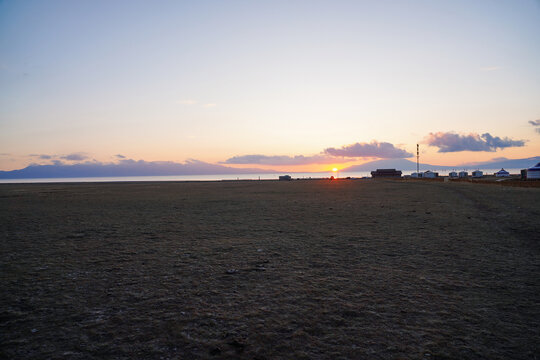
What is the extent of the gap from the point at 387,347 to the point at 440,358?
0.55 metres

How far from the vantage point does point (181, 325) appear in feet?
13.5

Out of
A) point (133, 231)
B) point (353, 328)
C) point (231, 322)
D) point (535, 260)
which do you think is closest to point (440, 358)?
point (353, 328)

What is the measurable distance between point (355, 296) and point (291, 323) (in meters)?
1.42

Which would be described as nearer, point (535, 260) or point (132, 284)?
point (132, 284)

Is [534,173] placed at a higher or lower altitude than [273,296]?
higher

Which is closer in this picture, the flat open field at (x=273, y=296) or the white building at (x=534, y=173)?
the flat open field at (x=273, y=296)

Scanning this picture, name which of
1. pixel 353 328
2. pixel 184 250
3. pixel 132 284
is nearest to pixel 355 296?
pixel 353 328

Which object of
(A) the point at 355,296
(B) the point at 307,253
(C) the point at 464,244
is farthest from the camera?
(C) the point at 464,244

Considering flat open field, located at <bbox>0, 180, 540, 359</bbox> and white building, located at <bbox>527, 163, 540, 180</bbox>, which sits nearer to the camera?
flat open field, located at <bbox>0, 180, 540, 359</bbox>

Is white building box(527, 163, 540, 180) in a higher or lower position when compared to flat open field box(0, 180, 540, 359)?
higher

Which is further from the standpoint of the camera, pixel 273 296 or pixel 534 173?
pixel 534 173

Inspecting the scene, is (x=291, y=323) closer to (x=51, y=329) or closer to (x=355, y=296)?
(x=355, y=296)

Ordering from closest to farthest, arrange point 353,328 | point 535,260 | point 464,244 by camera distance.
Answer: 1. point 353,328
2. point 535,260
3. point 464,244

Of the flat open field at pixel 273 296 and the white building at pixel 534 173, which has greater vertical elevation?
the white building at pixel 534 173
